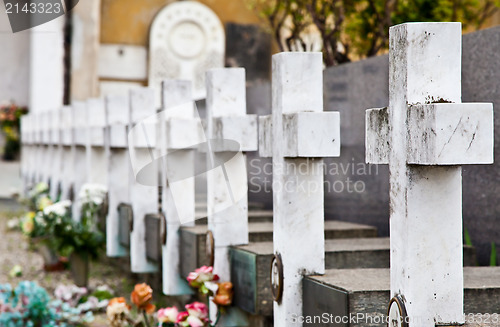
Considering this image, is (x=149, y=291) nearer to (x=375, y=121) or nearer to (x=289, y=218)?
(x=289, y=218)

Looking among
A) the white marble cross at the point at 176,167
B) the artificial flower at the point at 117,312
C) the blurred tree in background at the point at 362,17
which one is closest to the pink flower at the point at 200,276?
the artificial flower at the point at 117,312

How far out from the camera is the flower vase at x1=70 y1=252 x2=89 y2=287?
4750mm

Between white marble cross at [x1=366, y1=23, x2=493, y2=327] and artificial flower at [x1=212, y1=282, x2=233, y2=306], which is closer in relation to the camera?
white marble cross at [x1=366, y1=23, x2=493, y2=327]

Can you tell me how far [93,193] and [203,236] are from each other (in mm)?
1824

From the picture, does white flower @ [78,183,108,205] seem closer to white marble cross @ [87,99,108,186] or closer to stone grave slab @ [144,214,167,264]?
white marble cross @ [87,99,108,186]

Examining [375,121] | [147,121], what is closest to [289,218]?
[375,121]

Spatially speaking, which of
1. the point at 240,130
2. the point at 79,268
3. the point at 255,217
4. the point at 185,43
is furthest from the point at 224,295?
the point at 185,43

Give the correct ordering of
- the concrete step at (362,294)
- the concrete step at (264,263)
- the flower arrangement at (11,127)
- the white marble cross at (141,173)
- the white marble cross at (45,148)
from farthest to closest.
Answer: the flower arrangement at (11,127) < the white marble cross at (45,148) < the white marble cross at (141,173) < the concrete step at (264,263) < the concrete step at (362,294)

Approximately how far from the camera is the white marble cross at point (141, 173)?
4098 millimetres

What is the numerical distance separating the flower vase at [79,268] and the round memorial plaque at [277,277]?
8.25 feet

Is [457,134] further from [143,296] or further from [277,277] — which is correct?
[143,296]

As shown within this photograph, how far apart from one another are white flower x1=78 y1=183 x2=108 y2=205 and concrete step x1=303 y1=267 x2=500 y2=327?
106 inches

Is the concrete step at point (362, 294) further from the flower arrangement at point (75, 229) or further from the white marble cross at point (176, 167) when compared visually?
the flower arrangement at point (75, 229)

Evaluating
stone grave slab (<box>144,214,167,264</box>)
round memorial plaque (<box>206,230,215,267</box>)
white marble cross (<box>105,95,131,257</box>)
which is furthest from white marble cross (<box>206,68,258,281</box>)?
white marble cross (<box>105,95,131,257</box>)
